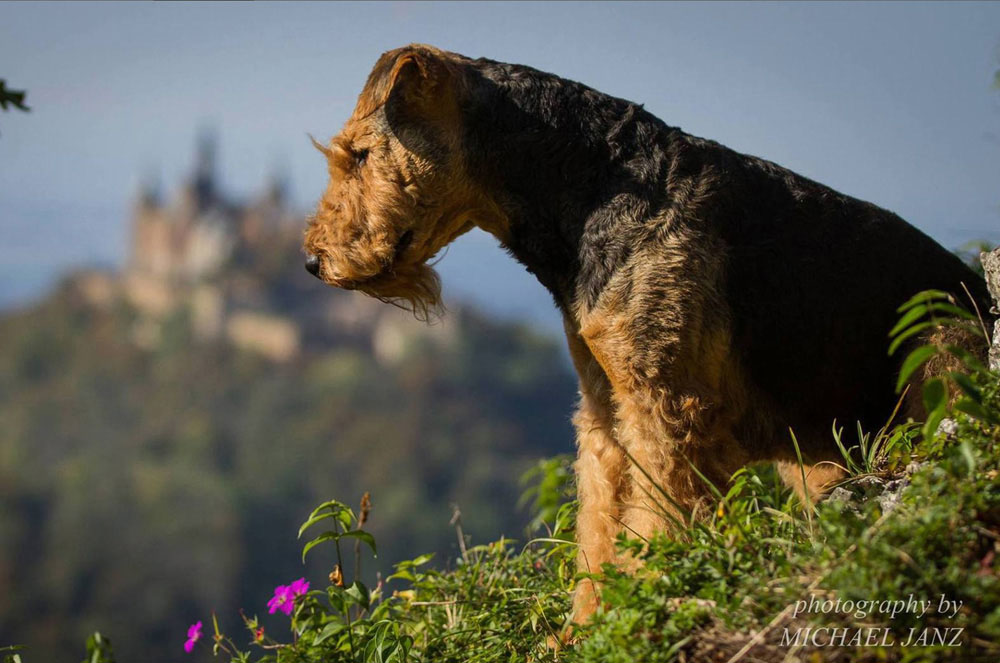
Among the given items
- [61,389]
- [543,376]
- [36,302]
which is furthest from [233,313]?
[543,376]

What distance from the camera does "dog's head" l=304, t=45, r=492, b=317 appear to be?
3.78m

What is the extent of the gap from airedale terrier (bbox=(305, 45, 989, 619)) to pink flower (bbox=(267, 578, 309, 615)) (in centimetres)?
122

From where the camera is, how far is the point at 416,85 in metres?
3.76

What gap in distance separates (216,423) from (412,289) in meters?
109

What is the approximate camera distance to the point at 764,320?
3740mm

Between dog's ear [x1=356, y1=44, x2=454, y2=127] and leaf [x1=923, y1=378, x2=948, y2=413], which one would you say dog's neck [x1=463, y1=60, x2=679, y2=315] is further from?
leaf [x1=923, y1=378, x2=948, y2=413]

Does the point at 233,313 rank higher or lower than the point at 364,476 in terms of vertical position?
higher

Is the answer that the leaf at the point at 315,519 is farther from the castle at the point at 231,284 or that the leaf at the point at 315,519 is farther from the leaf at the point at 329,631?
the castle at the point at 231,284

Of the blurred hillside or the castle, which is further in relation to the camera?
the castle

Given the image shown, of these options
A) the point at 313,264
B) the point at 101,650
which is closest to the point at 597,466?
the point at 313,264

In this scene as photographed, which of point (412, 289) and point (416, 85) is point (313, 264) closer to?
point (412, 289)

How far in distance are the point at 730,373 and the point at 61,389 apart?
127 m

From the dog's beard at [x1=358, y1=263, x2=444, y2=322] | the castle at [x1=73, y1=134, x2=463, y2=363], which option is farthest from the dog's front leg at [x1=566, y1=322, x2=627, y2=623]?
the castle at [x1=73, y1=134, x2=463, y2=363]

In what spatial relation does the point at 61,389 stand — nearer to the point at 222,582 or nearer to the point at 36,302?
the point at 36,302
